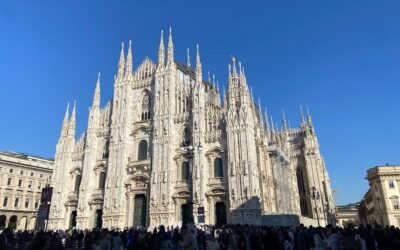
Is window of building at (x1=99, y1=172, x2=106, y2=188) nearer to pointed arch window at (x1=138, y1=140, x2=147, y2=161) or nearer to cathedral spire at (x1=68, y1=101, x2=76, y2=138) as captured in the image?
pointed arch window at (x1=138, y1=140, x2=147, y2=161)

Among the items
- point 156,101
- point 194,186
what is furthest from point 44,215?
point 156,101

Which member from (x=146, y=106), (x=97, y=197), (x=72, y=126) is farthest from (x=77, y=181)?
(x=146, y=106)

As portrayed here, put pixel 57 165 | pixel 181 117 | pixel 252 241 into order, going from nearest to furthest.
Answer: pixel 252 241 → pixel 181 117 → pixel 57 165

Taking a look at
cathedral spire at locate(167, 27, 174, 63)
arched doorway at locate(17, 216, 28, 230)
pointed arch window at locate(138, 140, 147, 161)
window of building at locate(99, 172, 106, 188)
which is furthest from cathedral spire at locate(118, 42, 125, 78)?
arched doorway at locate(17, 216, 28, 230)

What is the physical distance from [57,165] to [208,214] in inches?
918

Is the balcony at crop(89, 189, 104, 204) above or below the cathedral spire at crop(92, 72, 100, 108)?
below

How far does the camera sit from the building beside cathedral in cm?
3275

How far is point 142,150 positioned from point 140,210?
742cm

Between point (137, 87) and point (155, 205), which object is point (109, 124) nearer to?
point (137, 87)

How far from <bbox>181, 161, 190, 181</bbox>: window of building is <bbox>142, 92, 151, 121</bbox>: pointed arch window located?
29.5ft

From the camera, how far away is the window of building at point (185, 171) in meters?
35.7

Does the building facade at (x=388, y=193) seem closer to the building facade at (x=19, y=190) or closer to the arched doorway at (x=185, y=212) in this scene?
the arched doorway at (x=185, y=212)

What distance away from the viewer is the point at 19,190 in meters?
56.6

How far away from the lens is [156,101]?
39.8 metres
